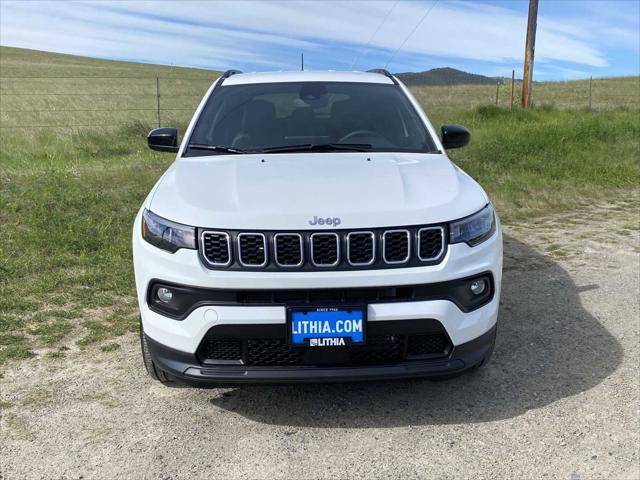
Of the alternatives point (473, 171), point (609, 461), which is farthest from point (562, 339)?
point (473, 171)

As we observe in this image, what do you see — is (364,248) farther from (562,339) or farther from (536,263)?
(536,263)

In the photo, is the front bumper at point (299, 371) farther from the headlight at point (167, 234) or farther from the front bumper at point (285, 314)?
the headlight at point (167, 234)

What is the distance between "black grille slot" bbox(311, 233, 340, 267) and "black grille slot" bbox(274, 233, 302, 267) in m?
0.06

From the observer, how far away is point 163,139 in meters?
4.28

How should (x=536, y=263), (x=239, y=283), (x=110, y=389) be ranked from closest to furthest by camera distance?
(x=239, y=283)
(x=110, y=389)
(x=536, y=263)

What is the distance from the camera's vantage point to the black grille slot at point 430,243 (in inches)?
108

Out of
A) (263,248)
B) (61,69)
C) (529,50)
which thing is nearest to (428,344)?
(263,248)

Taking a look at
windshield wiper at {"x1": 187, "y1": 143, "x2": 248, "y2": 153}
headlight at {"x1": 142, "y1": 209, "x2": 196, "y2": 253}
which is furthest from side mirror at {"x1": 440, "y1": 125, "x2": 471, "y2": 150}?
headlight at {"x1": 142, "y1": 209, "x2": 196, "y2": 253}

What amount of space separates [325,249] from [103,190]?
541 cm

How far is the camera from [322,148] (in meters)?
3.77

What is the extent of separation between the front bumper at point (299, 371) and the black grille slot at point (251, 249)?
482mm

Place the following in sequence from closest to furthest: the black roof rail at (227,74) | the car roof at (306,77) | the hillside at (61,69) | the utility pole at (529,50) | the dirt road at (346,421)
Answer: the dirt road at (346,421)
the car roof at (306,77)
the black roof rail at (227,74)
the utility pole at (529,50)
the hillside at (61,69)

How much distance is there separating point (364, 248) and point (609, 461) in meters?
1.40

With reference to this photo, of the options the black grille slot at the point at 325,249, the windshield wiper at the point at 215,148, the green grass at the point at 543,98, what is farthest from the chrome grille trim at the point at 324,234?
the green grass at the point at 543,98
